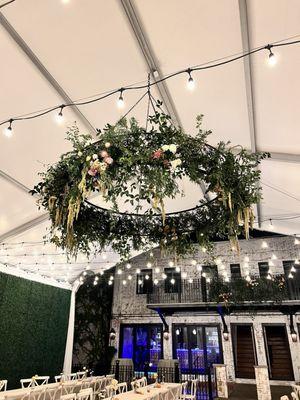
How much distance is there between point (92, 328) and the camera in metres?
14.1

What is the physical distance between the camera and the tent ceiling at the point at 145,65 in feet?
10.5

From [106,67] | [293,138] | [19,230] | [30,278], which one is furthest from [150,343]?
[106,67]

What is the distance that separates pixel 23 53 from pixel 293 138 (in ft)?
13.8

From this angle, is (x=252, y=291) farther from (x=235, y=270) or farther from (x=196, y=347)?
(x=196, y=347)

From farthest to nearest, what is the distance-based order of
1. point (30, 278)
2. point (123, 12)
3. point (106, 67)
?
1. point (30, 278)
2. point (106, 67)
3. point (123, 12)

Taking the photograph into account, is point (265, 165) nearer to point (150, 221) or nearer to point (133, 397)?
point (150, 221)

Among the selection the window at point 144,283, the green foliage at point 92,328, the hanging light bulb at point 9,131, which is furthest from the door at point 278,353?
the hanging light bulb at point 9,131

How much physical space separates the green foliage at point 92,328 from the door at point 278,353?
7.13m

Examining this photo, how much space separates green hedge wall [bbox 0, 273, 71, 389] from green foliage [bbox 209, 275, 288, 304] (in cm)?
659

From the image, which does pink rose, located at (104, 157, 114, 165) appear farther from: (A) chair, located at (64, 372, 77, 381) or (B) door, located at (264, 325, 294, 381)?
(B) door, located at (264, 325, 294, 381)

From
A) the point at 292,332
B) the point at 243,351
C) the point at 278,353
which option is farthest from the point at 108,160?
the point at 278,353

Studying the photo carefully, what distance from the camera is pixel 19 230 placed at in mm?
7523

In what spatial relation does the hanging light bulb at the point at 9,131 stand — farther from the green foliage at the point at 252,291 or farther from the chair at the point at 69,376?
the green foliage at the point at 252,291

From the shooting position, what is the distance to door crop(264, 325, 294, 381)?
11586 millimetres
